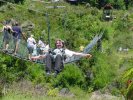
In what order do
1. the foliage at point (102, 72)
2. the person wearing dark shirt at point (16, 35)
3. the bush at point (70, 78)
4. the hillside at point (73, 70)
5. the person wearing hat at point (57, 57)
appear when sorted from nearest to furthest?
the person wearing hat at point (57, 57) < the person wearing dark shirt at point (16, 35) < the hillside at point (73, 70) < the bush at point (70, 78) < the foliage at point (102, 72)

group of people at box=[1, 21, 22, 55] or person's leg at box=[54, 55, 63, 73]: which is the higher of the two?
group of people at box=[1, 21, 22, 55]

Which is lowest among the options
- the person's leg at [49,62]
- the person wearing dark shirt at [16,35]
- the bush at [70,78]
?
the bush at [70,78]

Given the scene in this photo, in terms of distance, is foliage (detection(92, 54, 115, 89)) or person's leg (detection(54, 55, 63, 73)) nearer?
person's leg (detection(54, 55, 63, 73))

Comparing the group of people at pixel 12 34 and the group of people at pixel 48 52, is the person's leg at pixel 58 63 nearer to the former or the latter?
the group of people at pixel 48 52

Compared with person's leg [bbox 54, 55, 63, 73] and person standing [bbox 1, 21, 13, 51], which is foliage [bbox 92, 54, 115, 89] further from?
person's leg [bbox 54, 55, 63, 73]

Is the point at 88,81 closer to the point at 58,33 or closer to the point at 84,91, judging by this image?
the point at 84,91

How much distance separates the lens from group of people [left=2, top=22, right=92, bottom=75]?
13.9 meters

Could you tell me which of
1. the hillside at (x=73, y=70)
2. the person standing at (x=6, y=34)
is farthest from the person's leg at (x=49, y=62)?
the hillside at (x=73, y=70)

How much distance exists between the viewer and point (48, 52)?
14.2m

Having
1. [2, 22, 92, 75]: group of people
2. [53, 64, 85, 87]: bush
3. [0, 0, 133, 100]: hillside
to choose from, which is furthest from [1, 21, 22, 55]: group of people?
[53, 64, 85, 87]: bush

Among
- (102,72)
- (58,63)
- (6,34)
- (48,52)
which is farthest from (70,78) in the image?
(58,63)

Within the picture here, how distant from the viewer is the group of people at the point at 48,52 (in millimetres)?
13875

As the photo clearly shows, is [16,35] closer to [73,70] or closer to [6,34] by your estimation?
[6,34]

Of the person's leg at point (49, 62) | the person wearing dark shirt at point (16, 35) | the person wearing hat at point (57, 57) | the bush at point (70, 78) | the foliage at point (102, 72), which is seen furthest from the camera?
the foliage at point (102, 72)
